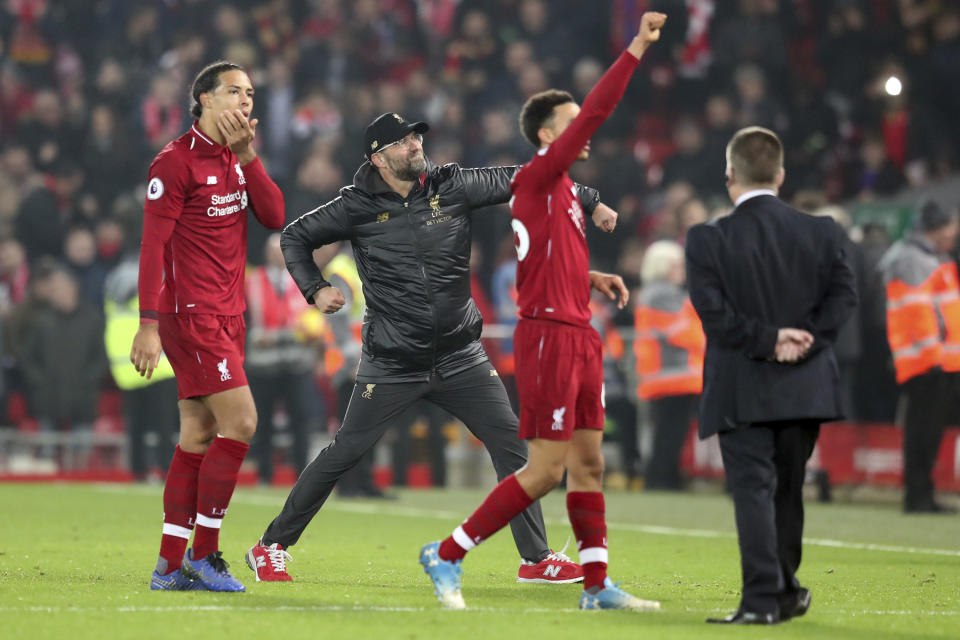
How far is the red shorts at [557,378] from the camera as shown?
22.0 feet

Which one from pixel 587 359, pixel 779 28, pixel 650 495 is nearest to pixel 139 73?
pixel 779 28

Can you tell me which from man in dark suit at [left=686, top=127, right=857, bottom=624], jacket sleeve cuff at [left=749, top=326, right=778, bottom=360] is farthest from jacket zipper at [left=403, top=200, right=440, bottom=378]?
jacket sleeve cuff at [left=749, top=326, right=778, bottom=360]

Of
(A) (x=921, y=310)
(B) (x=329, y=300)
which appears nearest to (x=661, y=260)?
(A) (x=921, y=310)

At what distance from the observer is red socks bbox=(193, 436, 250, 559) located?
750 cm

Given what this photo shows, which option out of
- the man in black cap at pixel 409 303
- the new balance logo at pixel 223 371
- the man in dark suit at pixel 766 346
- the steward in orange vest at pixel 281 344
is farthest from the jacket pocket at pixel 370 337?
the steward in orange vest at pixel 281 344

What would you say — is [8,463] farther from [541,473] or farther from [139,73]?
[541,473]

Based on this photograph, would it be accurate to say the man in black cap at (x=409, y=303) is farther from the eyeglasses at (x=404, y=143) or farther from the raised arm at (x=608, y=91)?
the raised arm at (x=608, y=91)

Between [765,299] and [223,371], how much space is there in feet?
8.24

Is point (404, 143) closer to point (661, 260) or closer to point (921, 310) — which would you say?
point (921, 310)

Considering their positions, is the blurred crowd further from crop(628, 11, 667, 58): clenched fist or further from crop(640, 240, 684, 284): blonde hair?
crop(628, 11, 667, 58): clenched fist

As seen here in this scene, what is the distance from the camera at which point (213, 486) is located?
24.6 feet

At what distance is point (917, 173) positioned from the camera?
17875 millimetres

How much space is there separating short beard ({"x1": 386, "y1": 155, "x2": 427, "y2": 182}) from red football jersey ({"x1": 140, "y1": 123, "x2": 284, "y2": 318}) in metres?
0.79

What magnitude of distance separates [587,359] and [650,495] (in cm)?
919
